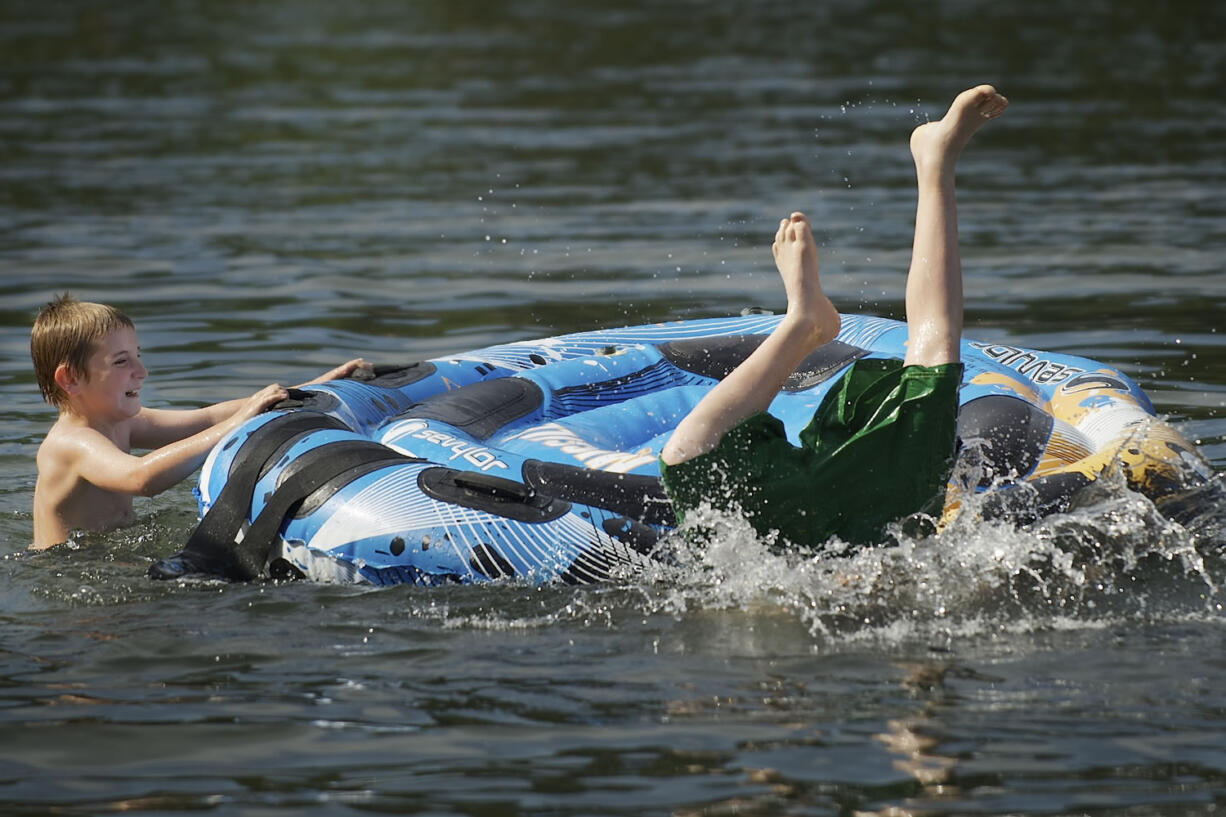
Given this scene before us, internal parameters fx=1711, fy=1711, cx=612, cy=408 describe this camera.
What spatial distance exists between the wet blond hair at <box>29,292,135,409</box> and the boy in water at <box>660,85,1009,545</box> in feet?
6.43

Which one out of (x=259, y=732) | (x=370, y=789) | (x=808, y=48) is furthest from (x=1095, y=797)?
(x=808, y=48)

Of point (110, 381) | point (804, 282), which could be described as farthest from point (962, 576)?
point (110, 381)

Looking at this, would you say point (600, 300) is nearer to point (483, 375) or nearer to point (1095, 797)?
point (483, 375)

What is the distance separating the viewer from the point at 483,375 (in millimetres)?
6344

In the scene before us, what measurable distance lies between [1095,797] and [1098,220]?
7.72 metres

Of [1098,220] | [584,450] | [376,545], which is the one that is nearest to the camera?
[376,545]

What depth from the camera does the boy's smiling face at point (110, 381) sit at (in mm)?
5309

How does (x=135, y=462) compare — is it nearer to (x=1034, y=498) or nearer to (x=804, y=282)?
(x=804, y=282)

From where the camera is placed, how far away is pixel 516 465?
16.6 feet

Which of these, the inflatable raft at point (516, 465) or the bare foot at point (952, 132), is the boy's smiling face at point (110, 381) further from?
the bare foot at point (952, 132)

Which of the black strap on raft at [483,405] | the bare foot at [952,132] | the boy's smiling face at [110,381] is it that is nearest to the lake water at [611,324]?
the boy's smiling face at [110,381]

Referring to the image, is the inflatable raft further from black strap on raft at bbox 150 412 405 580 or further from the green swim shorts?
the green swim shorts

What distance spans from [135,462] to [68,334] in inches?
18.6

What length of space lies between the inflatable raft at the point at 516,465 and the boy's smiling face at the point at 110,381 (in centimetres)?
41
